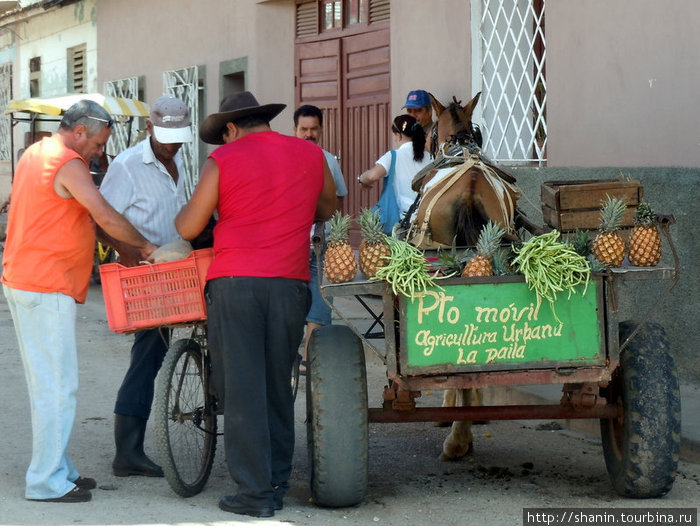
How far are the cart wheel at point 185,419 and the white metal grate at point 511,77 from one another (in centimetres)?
436

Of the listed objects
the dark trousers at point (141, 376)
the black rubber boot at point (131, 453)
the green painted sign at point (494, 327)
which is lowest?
the black rubber boot at point (131, 453)

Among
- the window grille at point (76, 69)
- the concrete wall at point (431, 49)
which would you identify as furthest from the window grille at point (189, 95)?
the concrete wall at point (431, 49)

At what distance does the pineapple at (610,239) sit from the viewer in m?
4.77

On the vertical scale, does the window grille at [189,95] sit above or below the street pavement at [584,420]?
above

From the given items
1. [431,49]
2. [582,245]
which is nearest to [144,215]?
[582,245]

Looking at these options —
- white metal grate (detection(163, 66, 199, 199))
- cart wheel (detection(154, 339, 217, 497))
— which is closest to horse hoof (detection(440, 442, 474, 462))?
cart wheel (detection(154, 339, 217, 497))

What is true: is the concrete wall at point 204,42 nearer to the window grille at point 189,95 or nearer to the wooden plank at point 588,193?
the window grille at point 189,95

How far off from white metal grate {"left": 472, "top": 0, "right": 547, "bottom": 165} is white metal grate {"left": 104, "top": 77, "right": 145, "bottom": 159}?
7.83 m

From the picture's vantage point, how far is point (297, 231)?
4.95 metres

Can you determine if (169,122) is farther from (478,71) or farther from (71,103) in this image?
(71,103)

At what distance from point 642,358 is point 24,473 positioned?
2986 millimetres

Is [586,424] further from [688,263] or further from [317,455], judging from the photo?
[317,455]

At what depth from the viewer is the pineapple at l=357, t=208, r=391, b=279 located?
4809 mm

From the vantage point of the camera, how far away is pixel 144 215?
5617 mm
